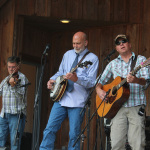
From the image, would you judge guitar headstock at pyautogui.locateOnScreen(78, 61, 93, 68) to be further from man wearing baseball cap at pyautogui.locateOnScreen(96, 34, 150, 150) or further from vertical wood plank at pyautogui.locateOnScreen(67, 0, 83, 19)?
vertical wood plank at pyautogui.locateOnScreen(67, 0, 83, 19)

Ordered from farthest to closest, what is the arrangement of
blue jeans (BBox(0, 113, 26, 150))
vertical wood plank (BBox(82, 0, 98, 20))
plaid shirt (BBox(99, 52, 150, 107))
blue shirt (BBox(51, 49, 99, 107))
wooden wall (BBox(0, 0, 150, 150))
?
vertical wood plank (BBox(82, 0, 98, 20))
wooden wall (BBox(0, 0, 150, 150))
blue jeans (BBox(0, 113, 26, 150))
blue shirt (BBox(51, 49, 99, 107))
plaid shirt (BBox(99, 52, 150, 107))

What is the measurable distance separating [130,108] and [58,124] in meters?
1.05

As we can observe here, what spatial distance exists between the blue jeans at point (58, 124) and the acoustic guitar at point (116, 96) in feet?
1.09

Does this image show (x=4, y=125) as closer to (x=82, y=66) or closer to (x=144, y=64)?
(x=82, y=66)

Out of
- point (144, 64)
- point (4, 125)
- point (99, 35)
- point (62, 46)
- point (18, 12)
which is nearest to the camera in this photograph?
point (144, 64)

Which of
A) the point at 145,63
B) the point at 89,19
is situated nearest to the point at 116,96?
the point at 145,63

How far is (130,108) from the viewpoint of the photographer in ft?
14.0

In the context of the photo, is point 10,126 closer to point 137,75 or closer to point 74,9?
point 137,75

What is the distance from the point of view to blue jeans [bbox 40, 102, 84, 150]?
181 inches

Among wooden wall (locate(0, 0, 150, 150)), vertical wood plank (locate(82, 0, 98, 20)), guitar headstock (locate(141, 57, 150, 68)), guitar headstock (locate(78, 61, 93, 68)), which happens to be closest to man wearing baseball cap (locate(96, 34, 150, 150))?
guitar headstock (locate(141, 57, 150, 68))

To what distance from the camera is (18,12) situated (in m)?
6.71

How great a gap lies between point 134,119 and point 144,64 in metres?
0.67

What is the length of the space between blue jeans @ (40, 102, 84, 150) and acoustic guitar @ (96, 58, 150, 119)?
331 millimetres

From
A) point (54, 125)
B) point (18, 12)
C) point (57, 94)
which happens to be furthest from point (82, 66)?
point (18, 12)
